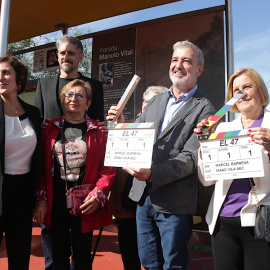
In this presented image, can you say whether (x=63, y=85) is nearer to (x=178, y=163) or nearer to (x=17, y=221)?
(x=17, y=221)

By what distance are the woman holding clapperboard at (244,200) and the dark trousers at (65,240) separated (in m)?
1.11

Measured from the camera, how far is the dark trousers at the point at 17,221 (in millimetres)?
2473

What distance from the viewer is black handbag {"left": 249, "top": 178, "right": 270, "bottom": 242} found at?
5.70 ft

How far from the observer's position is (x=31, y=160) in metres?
2.59

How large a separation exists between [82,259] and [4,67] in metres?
1.69

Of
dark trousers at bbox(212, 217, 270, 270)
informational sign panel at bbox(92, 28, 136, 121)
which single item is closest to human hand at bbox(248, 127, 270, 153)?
dark trousers at bbox(212, 217, 270, 270)

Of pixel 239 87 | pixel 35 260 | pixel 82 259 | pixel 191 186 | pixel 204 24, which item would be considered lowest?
pixel 35 260

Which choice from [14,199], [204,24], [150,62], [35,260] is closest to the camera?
[14,199]

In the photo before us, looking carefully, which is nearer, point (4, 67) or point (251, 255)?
point (251, 255)

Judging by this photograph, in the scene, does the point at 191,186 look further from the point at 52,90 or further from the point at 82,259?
the point at 52,90

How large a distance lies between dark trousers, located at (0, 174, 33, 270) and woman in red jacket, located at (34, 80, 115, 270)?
12 centimetres

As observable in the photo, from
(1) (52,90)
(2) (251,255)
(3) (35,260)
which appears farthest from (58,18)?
A: (2) (251,255)

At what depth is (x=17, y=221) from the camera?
2.51m

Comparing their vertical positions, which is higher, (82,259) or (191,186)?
(191,186)
